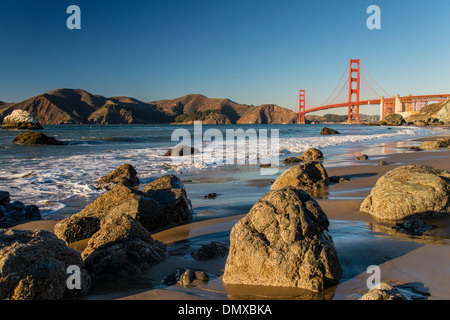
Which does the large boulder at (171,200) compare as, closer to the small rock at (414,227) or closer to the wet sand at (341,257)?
the wet sand at (341,257)

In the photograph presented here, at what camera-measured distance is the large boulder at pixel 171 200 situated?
4.07 m

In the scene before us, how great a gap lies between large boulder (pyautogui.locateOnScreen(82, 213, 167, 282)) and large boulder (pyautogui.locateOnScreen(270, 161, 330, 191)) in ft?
9.71

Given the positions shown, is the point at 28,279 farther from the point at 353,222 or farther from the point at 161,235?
the point at 353,222

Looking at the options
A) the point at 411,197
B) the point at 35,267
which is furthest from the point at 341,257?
the point at 35,267

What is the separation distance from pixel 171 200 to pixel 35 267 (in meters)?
2.24

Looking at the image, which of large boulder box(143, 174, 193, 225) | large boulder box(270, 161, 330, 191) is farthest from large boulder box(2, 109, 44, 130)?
large boulder box(270, 161, 330, 191)

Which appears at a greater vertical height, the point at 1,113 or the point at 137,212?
the point at 1,113

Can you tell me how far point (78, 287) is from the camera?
2.16 m

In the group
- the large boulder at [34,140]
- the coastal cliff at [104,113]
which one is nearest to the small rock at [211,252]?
the large boulder at [34,140]

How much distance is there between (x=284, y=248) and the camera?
223 cm

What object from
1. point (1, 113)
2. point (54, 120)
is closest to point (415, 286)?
point (54, 120)

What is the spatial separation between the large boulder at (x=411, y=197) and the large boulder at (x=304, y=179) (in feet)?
5.50

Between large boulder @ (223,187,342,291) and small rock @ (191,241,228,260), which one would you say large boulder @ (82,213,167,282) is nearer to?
small rock @ (191,241,228,260)
